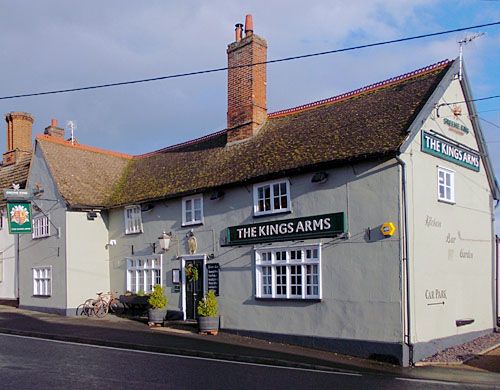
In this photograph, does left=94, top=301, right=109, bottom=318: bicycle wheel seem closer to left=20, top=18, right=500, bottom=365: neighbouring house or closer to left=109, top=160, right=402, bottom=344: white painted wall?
left=20, top=18, right=500, bottom=365: neighbouring house

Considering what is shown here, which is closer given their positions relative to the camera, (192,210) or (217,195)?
(217,195)

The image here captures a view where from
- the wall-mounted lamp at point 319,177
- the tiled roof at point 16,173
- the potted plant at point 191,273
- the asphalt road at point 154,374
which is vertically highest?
the tiled roof at point 16,173

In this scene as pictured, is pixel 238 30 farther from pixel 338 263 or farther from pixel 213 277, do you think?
pixel 338 263

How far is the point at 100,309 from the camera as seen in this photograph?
22641 mm

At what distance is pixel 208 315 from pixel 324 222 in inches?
202

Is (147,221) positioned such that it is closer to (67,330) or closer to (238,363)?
(67,330)

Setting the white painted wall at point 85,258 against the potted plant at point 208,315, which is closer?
the potted plant at point 208,315

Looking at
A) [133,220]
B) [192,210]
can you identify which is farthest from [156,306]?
[133,220]

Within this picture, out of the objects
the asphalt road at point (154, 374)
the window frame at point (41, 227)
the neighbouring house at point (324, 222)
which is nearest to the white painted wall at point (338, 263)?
the neighbouring house at point (324, 222)

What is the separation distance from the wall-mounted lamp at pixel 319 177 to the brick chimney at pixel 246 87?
519 centimetres

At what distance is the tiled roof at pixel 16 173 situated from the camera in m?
28.1

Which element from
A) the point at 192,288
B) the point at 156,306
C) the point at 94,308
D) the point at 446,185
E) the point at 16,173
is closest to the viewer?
the point at 446,185

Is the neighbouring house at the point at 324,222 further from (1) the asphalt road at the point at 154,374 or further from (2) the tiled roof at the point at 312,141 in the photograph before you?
(1) the asphalt road at the point at 154,374

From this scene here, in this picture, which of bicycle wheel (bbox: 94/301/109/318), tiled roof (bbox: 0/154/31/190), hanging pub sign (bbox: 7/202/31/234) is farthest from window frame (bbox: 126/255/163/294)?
tiled roof (bbox: 0/154/31/190)
